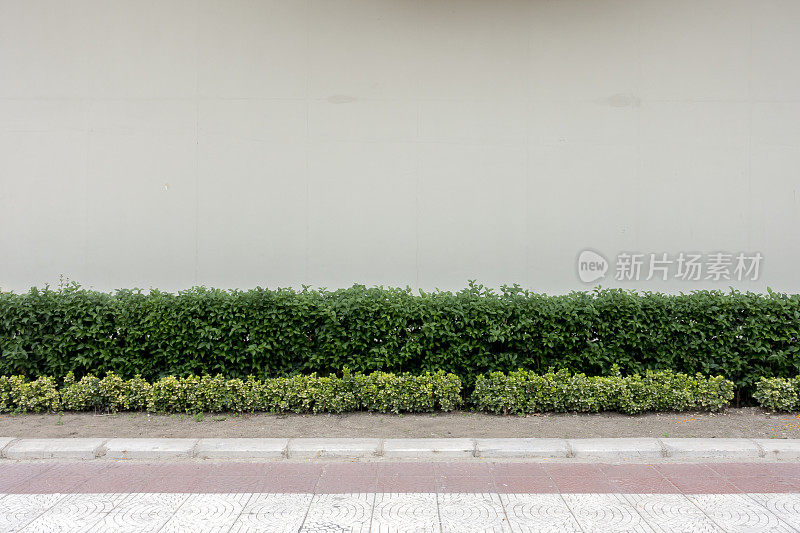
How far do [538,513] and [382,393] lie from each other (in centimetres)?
242

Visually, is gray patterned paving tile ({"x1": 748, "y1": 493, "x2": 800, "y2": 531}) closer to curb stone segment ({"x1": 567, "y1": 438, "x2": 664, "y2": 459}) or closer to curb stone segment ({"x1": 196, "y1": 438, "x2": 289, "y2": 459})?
curb stone segment ({"x1": 567, "y1": 438, "x2": 664, "y2": 459})

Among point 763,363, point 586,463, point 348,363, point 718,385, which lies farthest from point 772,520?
point 348,363

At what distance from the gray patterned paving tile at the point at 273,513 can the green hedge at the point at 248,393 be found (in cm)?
181

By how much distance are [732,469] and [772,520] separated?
3.51 feet

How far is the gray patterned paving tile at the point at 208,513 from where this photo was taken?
4.03m

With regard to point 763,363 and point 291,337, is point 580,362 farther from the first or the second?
point 291,337

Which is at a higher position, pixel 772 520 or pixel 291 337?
pixel 291 337

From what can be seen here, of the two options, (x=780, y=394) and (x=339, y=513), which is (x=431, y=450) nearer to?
(x=339, y=513)

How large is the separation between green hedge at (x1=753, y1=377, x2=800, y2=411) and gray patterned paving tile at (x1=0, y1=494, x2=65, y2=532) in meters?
7.33

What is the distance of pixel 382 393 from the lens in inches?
247

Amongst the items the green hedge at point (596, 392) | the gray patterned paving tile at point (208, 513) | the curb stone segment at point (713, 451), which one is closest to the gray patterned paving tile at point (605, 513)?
the curb stone segment at point (713, 451)

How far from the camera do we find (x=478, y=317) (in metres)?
6.53

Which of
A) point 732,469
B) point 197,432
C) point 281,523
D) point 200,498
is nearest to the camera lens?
point 281,523

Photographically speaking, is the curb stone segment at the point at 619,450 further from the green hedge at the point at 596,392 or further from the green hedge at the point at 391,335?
the green hedge at the point at 391,335
